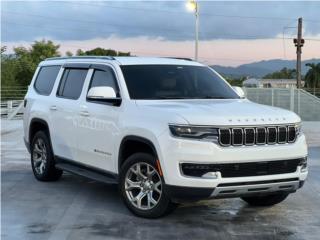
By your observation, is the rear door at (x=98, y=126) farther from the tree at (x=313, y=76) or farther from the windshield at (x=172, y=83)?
the tree at (x=313, y=76)

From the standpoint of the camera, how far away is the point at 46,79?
969cm

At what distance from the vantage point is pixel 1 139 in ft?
52.4

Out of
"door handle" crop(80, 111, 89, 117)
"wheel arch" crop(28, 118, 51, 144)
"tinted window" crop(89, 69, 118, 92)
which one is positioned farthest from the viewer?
"wheel arch" crop(28, 118, 51, 144)

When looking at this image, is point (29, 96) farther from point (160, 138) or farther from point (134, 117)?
point (160, 138)

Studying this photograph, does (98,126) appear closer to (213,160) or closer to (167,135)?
(167,135)

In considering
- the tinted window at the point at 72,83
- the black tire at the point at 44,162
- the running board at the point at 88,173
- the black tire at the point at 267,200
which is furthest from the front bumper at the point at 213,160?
the black tire at the point at 44,162

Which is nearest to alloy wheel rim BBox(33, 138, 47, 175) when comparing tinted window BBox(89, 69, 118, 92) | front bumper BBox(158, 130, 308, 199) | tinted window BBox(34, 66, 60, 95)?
tinted window BBox(34, 66, 60, 95)

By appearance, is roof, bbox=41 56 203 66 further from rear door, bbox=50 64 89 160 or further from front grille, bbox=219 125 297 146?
front grille, bbox=219 125 297 146

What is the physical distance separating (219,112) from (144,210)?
1.40 metres

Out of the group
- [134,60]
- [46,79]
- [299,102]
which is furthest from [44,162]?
[299,102]

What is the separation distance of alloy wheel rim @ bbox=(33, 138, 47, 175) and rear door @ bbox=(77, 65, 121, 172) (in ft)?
4.25

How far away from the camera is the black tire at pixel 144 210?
668cm

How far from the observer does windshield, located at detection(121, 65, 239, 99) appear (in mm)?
7578

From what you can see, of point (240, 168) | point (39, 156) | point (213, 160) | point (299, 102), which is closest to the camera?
point (213, 160)
